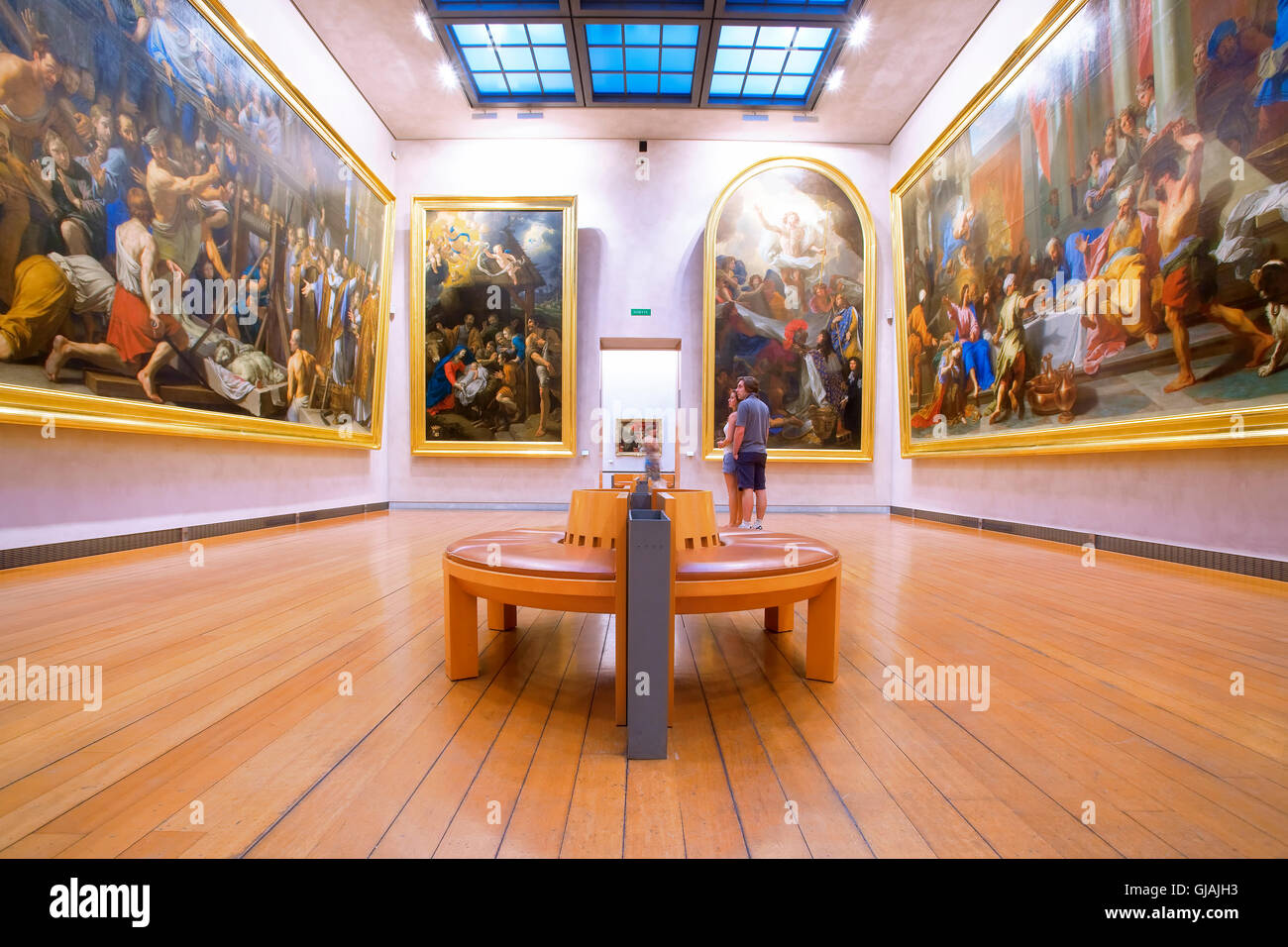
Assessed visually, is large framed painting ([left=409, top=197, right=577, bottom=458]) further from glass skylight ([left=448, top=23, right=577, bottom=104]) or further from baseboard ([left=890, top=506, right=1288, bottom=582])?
baseboard ([left=890, top=506, right=1288, bottom=582])

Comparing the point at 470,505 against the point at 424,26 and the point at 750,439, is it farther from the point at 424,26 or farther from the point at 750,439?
the point at 424,26

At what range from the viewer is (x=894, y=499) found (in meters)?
11.5

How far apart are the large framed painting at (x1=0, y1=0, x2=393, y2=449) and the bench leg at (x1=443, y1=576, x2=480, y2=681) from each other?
14.3 ft

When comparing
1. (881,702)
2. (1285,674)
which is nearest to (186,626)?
(881,702)

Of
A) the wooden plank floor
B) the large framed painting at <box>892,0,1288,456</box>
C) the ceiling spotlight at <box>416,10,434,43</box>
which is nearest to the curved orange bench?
the wooden plank floor

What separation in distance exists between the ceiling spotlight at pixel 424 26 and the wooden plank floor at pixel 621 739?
9095 millimetres

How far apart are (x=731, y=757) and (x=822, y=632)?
34.8 inches

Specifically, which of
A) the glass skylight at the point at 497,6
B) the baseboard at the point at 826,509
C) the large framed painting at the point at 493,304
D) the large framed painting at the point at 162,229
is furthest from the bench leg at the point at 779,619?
the glass skylight at the point at 497,6

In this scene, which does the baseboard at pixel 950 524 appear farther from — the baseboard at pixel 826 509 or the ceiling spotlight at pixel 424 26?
the ceiling spotlight at pixel 424 26

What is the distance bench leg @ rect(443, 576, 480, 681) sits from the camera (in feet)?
8.02

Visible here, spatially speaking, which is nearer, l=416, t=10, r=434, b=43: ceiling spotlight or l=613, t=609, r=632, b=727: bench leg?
l=613, t=609, r=632, b=727: bench leg

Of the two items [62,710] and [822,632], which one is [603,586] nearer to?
[822,632]

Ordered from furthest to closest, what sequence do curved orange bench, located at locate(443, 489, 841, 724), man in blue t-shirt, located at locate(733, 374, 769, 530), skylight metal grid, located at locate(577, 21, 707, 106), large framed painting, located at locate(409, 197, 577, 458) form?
large framed painting, located at locate(409, 197, 577, 458) < skylight metal grid, located at locate(577, 21, 707, 106) < man in blue t-shirt, located at locate(733, 374, 769, 530) < curved orange bench, located at locate(443, 489, 841, 724)

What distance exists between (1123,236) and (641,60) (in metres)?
7.80
